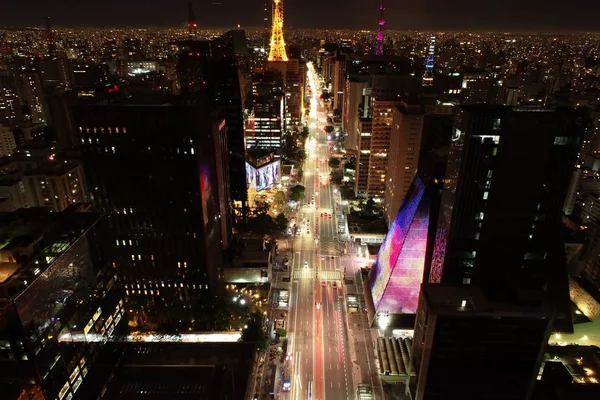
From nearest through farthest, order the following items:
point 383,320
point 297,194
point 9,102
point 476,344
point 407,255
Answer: point 476,344 < point 407,255 < point 383,320 < point 297,194 < point 9,102

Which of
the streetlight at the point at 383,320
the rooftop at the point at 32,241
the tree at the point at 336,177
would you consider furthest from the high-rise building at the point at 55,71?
the streetlight at the point at 383,320

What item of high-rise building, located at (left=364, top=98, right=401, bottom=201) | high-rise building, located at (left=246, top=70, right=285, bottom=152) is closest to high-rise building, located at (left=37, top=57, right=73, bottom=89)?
high-rise building, located at (left=246, top=70, right=285, bottom=152)

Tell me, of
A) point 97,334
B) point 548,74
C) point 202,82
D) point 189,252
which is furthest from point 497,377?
point 548,74

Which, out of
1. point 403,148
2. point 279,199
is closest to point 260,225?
point 279,199

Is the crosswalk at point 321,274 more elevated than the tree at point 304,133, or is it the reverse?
the tree at point 304,133

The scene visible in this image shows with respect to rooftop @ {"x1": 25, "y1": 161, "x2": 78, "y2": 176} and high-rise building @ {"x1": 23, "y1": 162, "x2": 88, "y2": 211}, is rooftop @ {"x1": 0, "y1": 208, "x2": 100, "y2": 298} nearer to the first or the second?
high-rise building @ {"x1": 23, "y1": 162, "x2": 88, "y2": 211}

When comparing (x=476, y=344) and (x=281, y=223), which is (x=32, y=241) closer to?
(x=476, y=344)

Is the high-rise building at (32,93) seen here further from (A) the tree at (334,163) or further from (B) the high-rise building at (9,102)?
(A) the tree at (334,163)
